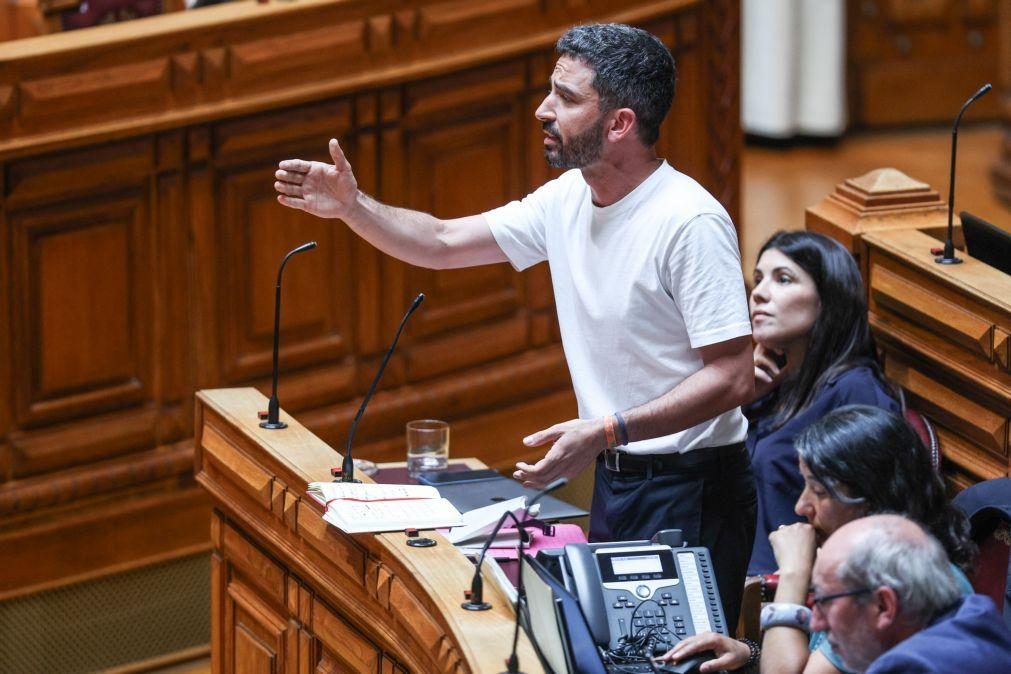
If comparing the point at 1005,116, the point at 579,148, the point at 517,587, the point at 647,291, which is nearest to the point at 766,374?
the point at 647,291

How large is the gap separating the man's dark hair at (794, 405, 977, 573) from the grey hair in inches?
14.9

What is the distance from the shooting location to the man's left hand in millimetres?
2629

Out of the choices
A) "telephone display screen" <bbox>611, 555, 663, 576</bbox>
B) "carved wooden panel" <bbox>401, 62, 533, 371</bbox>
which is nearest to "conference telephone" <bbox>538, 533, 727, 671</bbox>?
"telephone display screen" <bbox>611, 555, 663, 576</bbox>

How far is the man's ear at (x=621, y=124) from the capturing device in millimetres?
2824

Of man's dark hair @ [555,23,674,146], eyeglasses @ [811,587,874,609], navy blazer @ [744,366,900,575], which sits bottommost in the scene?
navy blazer @ [744,366,900,575]

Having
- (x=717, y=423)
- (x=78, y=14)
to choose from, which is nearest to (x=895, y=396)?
(x=717, y=423)

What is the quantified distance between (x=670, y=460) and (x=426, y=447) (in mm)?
589

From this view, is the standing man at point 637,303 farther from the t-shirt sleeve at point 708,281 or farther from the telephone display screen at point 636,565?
the telephone display screen at point 636,565

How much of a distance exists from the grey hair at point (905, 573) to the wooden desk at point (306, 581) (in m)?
0.45

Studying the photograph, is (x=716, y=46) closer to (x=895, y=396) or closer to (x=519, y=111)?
(x=519, y=111)

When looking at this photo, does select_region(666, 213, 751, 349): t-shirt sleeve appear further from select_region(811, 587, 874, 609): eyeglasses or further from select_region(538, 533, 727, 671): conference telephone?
select_region(811, 587, 874, 609): eyeglasses

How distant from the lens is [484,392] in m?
4.63

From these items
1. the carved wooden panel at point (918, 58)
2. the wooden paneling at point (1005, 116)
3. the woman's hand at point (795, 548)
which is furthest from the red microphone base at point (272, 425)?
the carved wooden panel at point (918, 58)

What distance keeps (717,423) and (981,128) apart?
5192 millimetres
